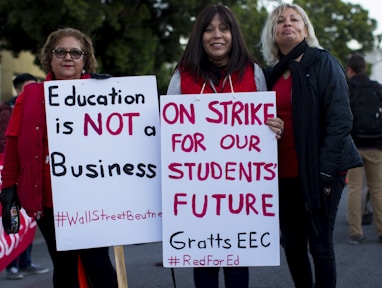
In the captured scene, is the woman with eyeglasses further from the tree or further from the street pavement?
the tree

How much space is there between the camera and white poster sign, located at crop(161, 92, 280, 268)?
11.0 feet

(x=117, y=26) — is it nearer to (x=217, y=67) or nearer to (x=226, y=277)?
(x=217, y=67)

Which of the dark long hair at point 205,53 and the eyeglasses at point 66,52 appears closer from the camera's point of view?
the dark long hair at point 205,53

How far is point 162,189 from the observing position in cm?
336

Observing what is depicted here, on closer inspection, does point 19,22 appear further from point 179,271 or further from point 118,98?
point 118,98

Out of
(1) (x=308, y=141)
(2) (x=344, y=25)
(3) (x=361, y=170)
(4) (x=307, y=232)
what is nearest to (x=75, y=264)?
(4) (x=307, y=232)

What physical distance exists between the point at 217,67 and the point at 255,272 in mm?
2406

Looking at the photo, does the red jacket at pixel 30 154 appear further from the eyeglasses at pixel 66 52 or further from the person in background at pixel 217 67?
the person in background at pixel 217 67

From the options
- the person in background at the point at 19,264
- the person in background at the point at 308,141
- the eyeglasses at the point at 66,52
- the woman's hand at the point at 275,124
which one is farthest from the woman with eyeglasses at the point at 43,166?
the person in background at the point at 19,264

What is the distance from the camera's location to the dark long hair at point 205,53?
11.3ft

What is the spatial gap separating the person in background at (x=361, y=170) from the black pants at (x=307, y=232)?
289cm

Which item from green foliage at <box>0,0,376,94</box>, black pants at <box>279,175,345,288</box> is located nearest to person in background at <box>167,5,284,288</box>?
black pants at <box>279,175,345,288</box>

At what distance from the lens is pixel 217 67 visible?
11.6ft

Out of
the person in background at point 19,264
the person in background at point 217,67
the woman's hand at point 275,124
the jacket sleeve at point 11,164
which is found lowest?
the person in background at point 19,264
